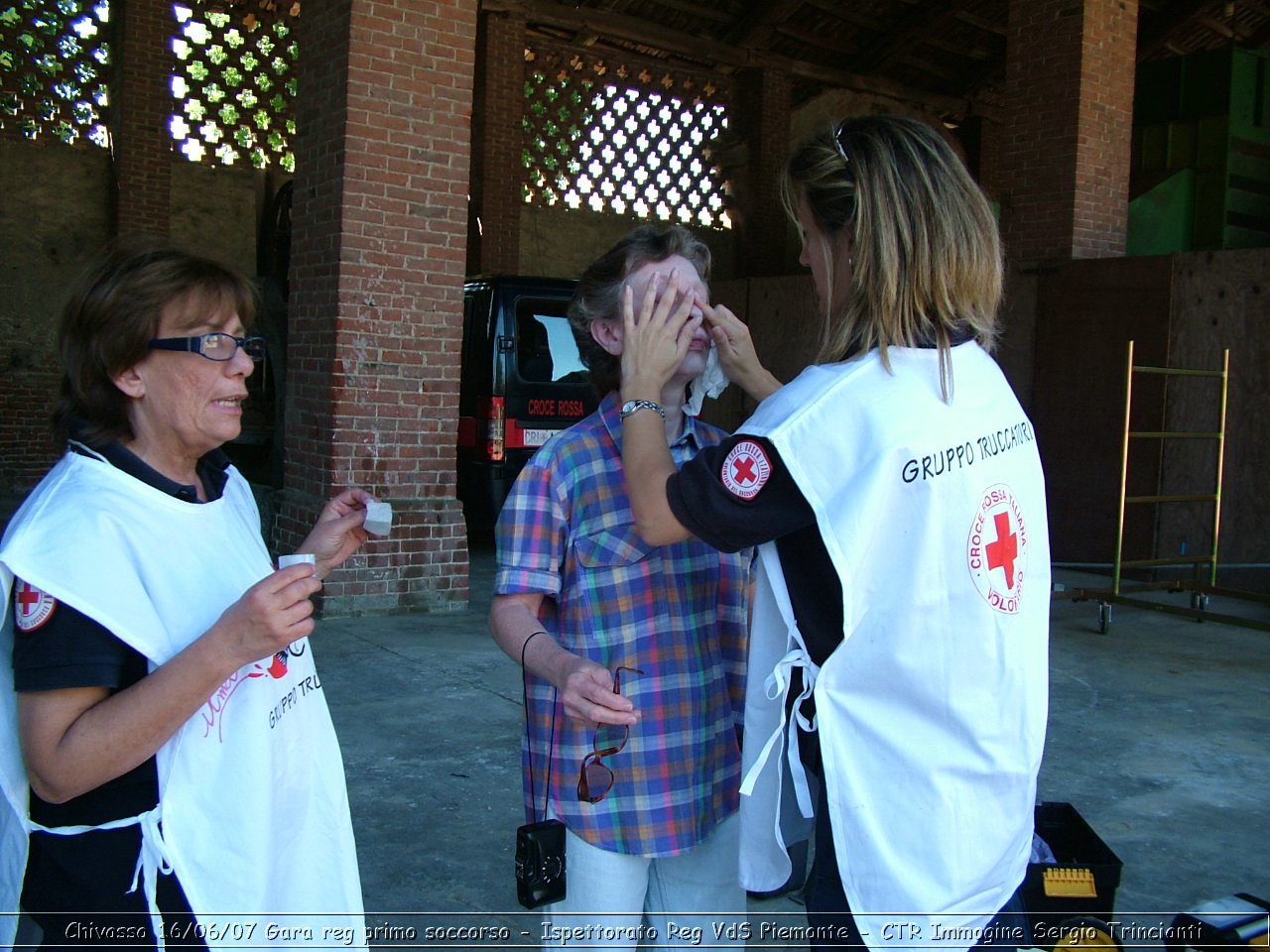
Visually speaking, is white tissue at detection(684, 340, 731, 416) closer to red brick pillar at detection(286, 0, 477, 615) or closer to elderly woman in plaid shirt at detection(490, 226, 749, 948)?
elderly woman in plaid shirt at detection(490, 226, 749, 948)

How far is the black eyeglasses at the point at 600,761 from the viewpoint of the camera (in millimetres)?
1720

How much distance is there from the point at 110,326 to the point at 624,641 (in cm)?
90

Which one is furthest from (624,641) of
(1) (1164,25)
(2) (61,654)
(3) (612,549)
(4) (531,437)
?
(1) (1164,25)

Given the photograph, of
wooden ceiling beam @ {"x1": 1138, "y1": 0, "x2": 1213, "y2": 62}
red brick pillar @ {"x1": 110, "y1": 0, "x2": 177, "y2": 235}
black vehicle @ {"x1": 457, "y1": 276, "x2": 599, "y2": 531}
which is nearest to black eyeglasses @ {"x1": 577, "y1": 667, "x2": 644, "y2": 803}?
black vehicle @ {"x1": 457, "y1": 276, "x2": 599, "y2": 531}

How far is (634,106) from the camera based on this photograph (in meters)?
15.4

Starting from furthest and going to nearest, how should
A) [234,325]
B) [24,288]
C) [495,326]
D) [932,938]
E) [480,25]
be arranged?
[480,25] → [24,288] → [495,326] → [234,325] → [932,938]

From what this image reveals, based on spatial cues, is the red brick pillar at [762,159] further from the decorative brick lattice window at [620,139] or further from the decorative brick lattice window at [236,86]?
the decorative brick lattice window at [236,86]

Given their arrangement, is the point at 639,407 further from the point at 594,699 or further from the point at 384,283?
the point at 384,283

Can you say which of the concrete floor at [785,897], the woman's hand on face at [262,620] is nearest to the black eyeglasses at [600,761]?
the woman's hand on face at [262,620]

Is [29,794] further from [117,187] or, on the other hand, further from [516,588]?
[117,187]

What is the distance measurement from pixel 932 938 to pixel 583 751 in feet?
2.02

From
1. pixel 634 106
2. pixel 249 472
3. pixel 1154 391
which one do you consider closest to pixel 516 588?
pixel 249 472

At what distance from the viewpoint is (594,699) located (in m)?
1.54

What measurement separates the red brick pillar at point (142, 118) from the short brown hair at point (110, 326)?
432 inches
